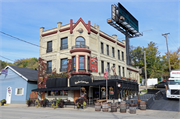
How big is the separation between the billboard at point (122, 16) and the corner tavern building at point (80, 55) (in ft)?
34.5

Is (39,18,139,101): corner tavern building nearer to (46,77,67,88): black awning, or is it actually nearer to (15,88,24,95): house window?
(46,77,67,88): black awning

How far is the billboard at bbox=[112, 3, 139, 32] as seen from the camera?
132 feet

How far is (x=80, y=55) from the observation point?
2564 cm

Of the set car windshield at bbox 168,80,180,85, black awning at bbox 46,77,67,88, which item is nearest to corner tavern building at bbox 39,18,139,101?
black awning at bbox 46,77,67,88

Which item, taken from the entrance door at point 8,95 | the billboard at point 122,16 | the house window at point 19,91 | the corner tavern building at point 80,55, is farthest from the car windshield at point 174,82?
the entrance door at point 8,95

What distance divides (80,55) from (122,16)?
68.2ft

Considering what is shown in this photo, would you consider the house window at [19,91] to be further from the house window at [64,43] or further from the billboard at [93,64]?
the billboard at [93,64]

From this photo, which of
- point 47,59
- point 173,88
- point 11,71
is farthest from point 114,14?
point 11,71

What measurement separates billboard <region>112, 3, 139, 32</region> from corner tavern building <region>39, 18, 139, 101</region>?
10529 mm

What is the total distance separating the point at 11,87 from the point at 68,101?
46.6 ft

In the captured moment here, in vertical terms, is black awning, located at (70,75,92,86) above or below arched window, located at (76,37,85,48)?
below

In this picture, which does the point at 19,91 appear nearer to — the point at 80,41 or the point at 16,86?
the point at 16,86

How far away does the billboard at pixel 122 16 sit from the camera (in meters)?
40.2

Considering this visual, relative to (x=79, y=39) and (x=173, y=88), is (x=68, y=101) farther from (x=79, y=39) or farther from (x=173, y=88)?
(x=173, y=88)
